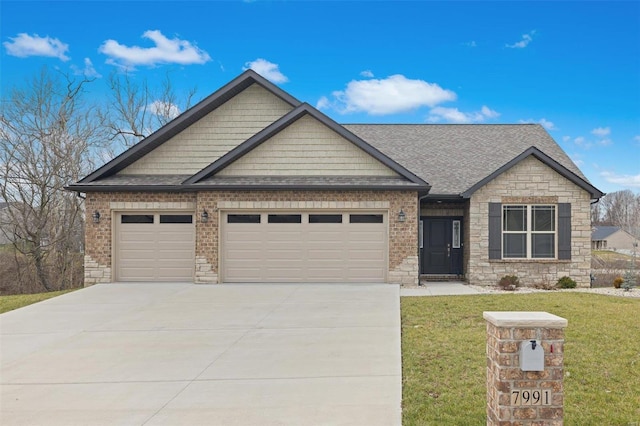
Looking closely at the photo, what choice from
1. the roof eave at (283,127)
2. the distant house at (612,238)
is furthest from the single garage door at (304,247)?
the distant house at (612,238)

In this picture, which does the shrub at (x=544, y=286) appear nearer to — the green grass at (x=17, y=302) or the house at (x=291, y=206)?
the house at (x=291, y=206)

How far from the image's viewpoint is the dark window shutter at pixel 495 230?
49.8 ft

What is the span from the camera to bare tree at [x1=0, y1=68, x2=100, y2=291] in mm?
24516

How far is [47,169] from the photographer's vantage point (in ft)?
83.1

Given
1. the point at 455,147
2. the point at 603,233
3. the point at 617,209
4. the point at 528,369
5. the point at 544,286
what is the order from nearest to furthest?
the point at 528,369 → the point at 544,286 → the point at 455,147 → the point at 603,233 → the point at 617,209

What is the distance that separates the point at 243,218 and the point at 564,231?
9.85 metres

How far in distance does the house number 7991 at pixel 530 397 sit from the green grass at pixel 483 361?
2.65ft

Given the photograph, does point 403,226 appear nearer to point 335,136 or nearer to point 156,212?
point 335,136

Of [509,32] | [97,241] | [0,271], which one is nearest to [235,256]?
[97,241]

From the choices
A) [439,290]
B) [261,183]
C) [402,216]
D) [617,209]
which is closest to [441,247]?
[439,290]

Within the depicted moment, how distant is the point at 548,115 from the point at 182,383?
28.8 m

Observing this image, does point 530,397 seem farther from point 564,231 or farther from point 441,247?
point 441,247

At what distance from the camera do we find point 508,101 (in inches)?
1203

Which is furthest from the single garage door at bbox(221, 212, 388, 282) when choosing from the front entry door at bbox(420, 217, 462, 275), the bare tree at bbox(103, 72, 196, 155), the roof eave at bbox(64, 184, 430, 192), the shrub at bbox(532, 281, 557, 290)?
the bare tree at bbox(103, 72, 196, 155)
